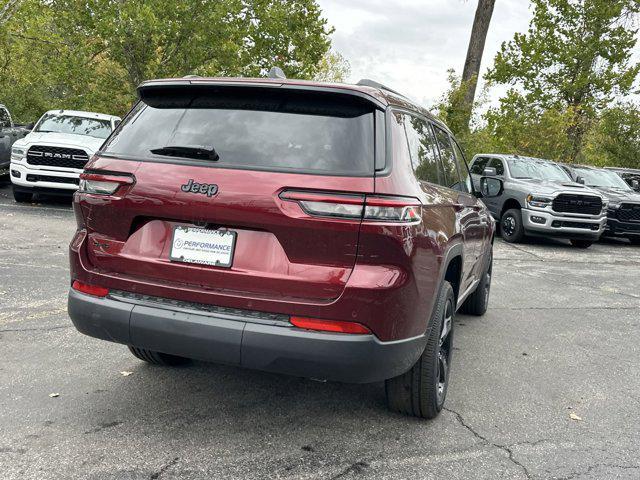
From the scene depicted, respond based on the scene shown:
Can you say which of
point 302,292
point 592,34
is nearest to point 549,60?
point 592,34

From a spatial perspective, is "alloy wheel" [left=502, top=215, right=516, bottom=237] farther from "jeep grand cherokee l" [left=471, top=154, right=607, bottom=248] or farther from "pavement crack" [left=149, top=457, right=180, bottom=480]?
"pavement crack" [left=149, top=457, right=180, bottom=480]

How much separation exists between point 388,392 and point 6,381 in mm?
2345

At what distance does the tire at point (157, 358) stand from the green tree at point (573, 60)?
23.9 meters

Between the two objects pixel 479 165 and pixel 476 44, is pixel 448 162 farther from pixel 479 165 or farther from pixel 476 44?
pixel 476 44

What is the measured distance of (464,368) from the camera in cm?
464

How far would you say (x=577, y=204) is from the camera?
12.9 m

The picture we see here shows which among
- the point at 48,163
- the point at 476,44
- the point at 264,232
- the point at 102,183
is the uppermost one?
the point at 476,44

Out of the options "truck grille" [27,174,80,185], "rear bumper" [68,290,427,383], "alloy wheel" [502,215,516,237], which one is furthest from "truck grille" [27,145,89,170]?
"rear bumper" [68,290,427,383]

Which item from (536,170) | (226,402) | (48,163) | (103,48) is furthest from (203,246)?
(103,48)

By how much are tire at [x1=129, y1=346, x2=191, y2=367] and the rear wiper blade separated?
156 cm

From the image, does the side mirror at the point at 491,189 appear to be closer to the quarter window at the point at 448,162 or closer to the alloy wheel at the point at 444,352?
the quarter window at the point at 448,162

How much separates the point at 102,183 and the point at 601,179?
15.6 metres

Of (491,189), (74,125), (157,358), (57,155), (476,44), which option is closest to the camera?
(157,358)

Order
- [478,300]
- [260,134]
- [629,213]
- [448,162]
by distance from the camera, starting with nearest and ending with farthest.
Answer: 1. [260,134]
2. [448,162]
3. [478,300]
4. [629,213]
